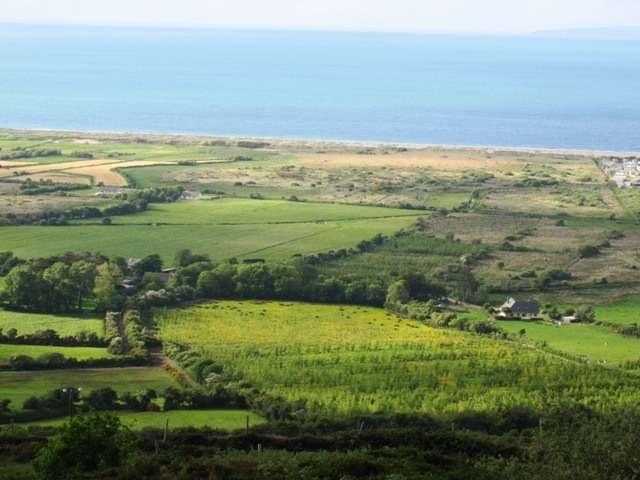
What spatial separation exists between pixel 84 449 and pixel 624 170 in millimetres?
78294

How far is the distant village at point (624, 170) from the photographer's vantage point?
283 ft

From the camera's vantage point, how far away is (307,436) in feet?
93.8

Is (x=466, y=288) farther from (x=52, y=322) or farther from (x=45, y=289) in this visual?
(x=45, y=289)

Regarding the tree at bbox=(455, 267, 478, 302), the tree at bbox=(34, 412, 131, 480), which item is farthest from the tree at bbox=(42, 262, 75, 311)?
the tree at bbox=(34, 412, 131, 480)

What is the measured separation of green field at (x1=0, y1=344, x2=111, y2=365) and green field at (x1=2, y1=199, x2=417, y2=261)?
17.0 metres

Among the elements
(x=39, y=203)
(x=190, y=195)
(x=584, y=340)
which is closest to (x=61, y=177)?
(x=39, y=203)

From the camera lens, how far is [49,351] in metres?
39.0

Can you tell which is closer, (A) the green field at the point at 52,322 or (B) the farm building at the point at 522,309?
(A) the green field at the point at 52,322

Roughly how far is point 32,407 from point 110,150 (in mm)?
71811

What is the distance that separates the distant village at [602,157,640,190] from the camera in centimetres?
8624

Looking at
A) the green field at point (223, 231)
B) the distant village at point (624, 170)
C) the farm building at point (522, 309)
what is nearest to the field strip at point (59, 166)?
the green field at point (223, 231)

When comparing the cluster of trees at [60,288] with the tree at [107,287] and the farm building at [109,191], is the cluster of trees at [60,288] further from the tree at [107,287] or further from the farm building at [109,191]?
the farm building at [109,191]

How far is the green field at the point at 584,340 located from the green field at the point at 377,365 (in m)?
2.01

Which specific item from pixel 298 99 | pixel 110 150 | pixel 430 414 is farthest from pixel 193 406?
pixel 298 99
